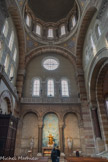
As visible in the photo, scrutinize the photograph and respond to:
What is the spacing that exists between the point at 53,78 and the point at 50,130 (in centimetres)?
696

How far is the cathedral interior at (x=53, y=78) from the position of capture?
12.4 meters

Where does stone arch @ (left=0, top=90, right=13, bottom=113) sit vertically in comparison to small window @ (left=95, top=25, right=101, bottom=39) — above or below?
below

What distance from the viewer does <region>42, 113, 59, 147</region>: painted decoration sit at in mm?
14606

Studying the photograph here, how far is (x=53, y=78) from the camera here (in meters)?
18.7

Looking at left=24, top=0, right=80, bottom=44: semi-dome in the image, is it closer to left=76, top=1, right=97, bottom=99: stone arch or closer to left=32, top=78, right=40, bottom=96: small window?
left=76, top=1, right=97, bottom=99: stone arch

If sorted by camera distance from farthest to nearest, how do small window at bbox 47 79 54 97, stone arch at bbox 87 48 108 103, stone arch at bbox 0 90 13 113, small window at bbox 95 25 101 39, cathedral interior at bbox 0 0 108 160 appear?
small window at bbox 47 79 54 97 < small window at bbox 95 25 101 39 < cathedral interior at bbox 0 0 108 160 < stone arch at bbox 87 48 108 103 < stone arch at bbox 0 90 13 113

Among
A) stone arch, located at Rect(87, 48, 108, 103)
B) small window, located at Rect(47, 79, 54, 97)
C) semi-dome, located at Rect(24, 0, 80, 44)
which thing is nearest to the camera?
stone arch, located at Rect(87, 48, 108, 103)

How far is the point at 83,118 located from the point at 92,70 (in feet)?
18.4

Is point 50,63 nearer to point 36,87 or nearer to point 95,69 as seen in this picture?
point 36,87

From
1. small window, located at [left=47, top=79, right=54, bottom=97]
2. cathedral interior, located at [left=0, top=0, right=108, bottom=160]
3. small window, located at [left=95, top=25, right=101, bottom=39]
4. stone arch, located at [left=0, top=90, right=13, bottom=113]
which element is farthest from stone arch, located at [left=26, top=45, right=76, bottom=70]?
stone arch, located at [left=0, top=90, right=13, bottom=113]

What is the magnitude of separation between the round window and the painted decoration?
7.04 meters

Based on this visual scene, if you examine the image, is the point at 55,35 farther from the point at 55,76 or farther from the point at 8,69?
the point at 8,69

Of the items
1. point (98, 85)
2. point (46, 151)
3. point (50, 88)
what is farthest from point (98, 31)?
point (46, 151)

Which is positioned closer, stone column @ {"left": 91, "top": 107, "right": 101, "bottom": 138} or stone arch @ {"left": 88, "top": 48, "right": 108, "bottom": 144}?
stone arch @ {"left": 88, "top": 48, "right": 108, "bottom": 144}
